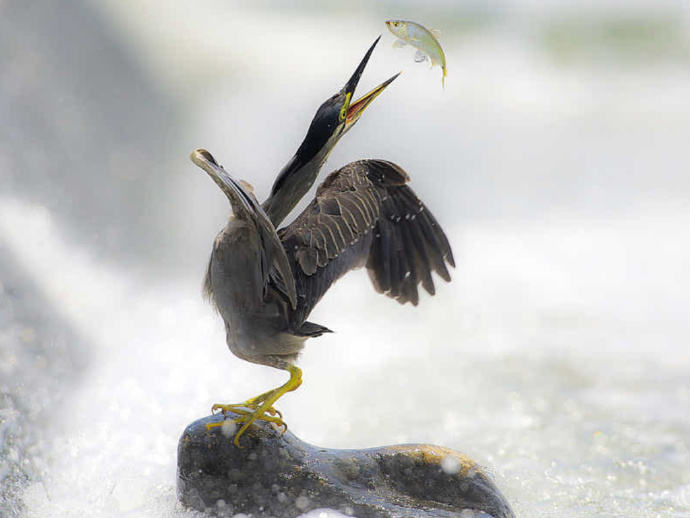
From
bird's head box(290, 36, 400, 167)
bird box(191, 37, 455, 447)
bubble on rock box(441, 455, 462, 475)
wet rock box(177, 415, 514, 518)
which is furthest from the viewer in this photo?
bubble on rock box(441, 455, 462, 475)

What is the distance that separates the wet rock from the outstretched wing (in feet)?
1.97

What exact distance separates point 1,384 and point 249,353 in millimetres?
2253

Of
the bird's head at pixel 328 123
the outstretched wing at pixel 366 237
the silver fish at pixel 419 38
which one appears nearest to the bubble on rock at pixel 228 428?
the outstretched wing at pixel 366 237

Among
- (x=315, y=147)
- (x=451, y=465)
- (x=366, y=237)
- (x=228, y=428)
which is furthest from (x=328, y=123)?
(x=451, y=465)

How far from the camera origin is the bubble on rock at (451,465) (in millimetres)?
3625

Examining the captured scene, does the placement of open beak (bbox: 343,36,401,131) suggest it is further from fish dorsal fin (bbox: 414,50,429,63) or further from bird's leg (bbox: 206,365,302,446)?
bird's leg (bbox: 206,365,302,446)

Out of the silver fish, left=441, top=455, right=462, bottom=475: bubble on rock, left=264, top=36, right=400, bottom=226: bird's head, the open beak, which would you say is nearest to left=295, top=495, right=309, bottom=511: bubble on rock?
left=441, top=455, right=462, bottom=475: bubble on rock

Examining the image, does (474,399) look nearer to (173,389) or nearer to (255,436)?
(173,389)

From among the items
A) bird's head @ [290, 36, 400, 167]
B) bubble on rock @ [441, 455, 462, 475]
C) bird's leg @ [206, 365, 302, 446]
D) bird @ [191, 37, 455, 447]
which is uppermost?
bird's head @ [290, 36, 400, 167]

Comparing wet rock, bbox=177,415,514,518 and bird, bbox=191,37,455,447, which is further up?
bird, bbox=191,37,455,447

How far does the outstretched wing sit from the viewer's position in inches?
131

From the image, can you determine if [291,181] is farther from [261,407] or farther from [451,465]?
[451,465]

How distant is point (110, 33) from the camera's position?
8266 mm

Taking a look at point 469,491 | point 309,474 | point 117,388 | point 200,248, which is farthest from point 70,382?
point 469,491
